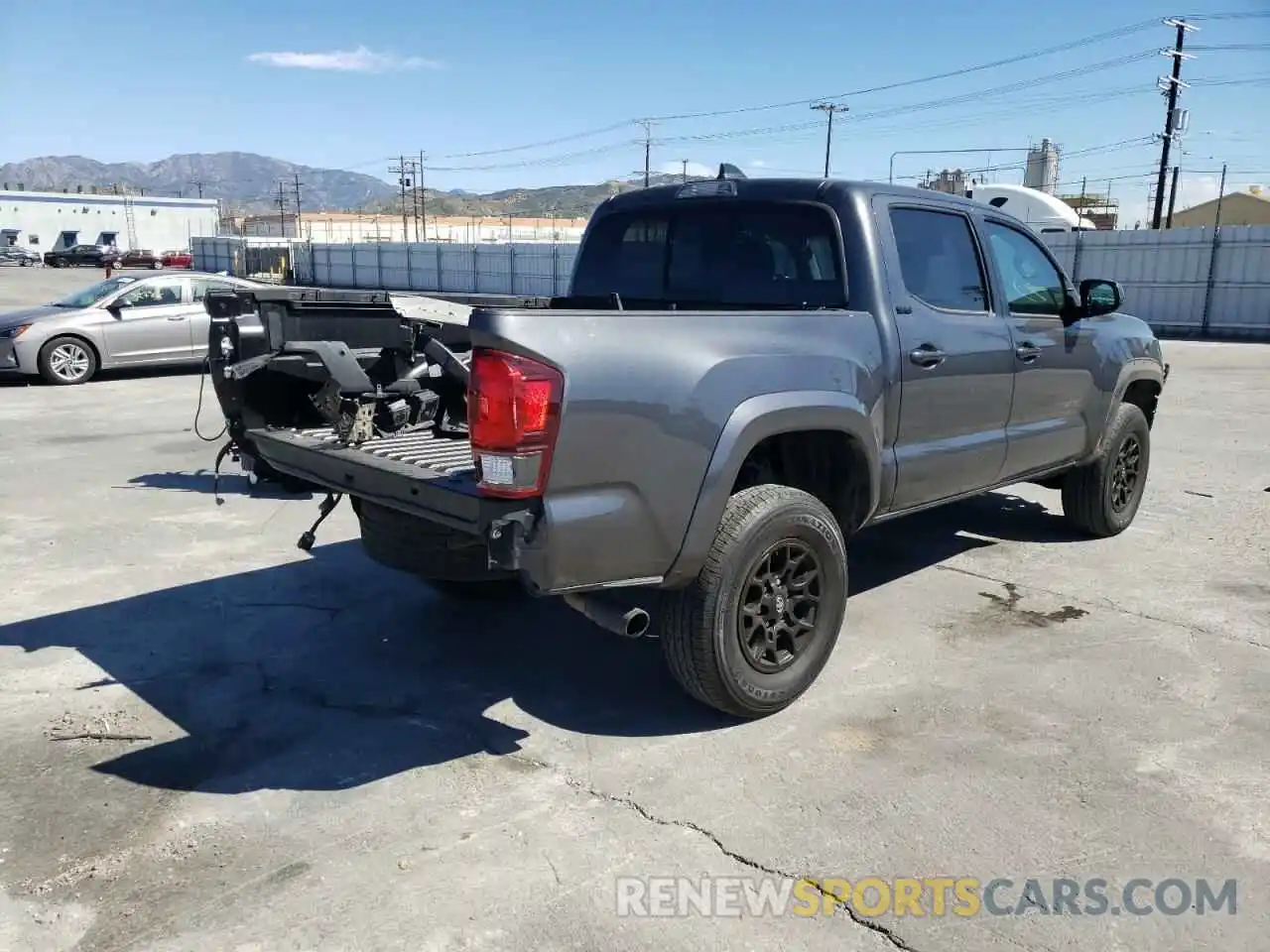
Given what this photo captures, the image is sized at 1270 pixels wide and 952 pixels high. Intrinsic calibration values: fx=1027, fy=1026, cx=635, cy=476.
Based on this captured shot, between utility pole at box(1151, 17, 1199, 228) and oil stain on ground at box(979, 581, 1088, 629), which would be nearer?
oil stain on ground at box(979, 581, 1088, 629)

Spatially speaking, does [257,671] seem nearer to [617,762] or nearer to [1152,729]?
[617,762]

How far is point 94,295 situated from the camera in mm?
14023

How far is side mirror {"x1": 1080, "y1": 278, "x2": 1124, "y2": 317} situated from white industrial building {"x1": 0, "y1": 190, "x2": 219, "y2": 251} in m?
92.7

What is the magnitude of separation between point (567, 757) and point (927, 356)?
2.34 m

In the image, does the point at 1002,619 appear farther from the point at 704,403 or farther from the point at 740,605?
the point at 704,403

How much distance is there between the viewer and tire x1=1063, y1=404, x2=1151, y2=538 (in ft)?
21.1

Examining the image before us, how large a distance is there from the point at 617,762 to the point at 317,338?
250cm

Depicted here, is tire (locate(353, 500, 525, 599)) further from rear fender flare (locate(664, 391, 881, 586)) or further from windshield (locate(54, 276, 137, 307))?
windshield (locate(54, 276, 137, 307))

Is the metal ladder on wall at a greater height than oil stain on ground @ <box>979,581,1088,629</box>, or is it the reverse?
the metal ladder on wall

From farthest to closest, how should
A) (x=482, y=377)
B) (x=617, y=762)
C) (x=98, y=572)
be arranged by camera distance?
(x=98, y=572)
(x=617, y=762)
(x=482, y=377)

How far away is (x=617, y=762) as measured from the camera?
369 cm

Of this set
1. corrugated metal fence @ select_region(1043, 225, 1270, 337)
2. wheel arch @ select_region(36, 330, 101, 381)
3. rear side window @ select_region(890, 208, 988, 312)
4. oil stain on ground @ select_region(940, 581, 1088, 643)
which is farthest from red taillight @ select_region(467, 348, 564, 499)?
corrugated metal fence @ select_region(1043, 225, 1270, 337)

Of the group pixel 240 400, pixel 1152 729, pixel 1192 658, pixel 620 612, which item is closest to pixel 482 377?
pixel 620 612

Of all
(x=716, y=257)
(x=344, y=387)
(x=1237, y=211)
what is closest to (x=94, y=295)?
(x=344, y=387)
